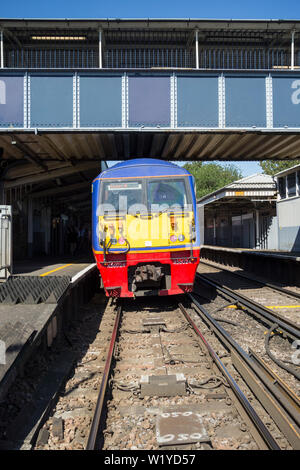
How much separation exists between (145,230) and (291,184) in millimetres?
13739

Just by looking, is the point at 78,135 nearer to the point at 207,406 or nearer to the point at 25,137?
the point at 25,137

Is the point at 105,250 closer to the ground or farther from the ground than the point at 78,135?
closer to the ground

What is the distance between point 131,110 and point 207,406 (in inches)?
320

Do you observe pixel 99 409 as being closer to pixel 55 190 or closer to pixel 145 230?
pixel 145 230

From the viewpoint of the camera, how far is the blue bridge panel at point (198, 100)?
9672mm

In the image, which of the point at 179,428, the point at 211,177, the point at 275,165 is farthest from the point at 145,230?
the point at 211,177

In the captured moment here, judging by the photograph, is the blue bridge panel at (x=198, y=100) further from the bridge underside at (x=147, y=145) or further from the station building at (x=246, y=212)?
the station building at (x=246, y=212)

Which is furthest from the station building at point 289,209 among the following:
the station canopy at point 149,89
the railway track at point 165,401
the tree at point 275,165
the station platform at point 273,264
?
the tree at point 275,165

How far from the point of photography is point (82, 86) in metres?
9.57

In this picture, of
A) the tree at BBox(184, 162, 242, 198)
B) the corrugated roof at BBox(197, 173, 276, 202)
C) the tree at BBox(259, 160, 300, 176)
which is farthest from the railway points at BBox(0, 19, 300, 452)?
the tree at BBox(184, 162, 242, 198)

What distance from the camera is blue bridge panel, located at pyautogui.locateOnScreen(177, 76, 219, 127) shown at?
31.7 ft

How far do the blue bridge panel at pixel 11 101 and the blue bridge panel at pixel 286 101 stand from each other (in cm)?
711

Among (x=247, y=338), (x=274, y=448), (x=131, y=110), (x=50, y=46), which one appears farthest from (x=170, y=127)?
(x=274, y=448)
